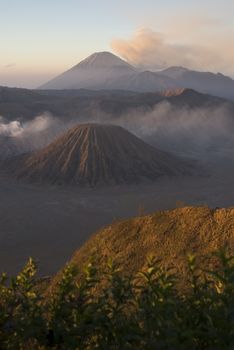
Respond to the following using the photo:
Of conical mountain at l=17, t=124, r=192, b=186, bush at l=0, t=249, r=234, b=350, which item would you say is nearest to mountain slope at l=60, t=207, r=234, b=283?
bush at l=0, t=249, r=234, b=350

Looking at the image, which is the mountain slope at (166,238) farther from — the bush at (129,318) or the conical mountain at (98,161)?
the conical mountain at (98,161)

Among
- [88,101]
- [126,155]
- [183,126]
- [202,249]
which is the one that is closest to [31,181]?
[126,155]

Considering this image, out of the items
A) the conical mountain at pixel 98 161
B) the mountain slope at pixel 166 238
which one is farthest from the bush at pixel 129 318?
the conical mountain at pixel 98 161

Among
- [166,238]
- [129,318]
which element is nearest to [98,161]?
[166,238]

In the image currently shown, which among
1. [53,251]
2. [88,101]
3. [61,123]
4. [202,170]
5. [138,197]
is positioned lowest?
[53,251]

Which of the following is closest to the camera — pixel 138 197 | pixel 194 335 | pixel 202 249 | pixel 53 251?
pixel 194 335

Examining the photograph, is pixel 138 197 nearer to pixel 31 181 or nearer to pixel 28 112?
pixel 31 181

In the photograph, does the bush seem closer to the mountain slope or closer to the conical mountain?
the mountain slope
